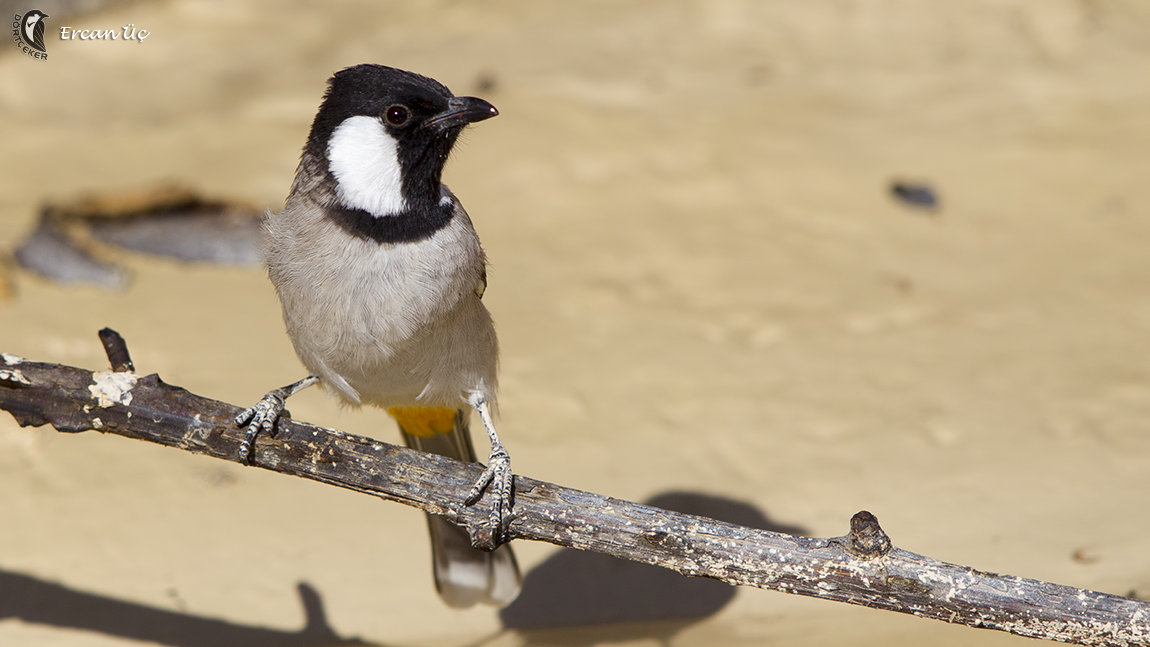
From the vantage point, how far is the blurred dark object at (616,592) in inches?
181

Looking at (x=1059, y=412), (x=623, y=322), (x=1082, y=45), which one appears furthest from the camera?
(x=1082, y=45)

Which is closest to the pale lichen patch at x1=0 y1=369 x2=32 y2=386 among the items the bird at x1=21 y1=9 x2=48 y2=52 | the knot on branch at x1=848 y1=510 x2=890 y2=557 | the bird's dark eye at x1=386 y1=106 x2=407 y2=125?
the bird's dark eye at x1=386 y1=106 x2=407 y2=125

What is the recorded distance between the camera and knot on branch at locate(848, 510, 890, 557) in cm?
308

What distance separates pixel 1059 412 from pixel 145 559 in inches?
190

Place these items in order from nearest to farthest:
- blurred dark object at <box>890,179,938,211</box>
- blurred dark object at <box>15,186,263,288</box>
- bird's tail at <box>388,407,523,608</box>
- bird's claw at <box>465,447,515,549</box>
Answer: bird's claw at <box>465,447,515,549</box>
bird's tail at <box>388,407,523,608</box>
blurred dark object at <box>15,186,263,288</box>
blurred dark object at <box>890,179,938,211</box>

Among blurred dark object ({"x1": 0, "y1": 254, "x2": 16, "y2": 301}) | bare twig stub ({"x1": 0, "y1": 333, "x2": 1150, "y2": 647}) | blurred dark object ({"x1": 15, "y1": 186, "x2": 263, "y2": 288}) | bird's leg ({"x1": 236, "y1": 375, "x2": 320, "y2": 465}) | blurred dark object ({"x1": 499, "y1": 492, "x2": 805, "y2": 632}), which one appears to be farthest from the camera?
blurred dark object ({"x1": 15, "y1": 186, "x2": 263, "y2": 288})

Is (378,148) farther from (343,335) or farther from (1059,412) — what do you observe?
(1059,412)

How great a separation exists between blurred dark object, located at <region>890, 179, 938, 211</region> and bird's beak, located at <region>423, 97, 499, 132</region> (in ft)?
17.2

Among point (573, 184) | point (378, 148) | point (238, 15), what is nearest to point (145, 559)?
point (378, 148)

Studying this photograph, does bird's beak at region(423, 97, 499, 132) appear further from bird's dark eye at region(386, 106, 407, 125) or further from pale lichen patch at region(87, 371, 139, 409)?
pale lichen patch at region(87, 371, 139, 409)

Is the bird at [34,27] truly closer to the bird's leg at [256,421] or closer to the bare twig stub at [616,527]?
the bare twig stub at [616,527]

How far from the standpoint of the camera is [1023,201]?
810 cm

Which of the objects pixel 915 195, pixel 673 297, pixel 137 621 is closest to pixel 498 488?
pixel 137 621

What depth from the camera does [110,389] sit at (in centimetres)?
351
